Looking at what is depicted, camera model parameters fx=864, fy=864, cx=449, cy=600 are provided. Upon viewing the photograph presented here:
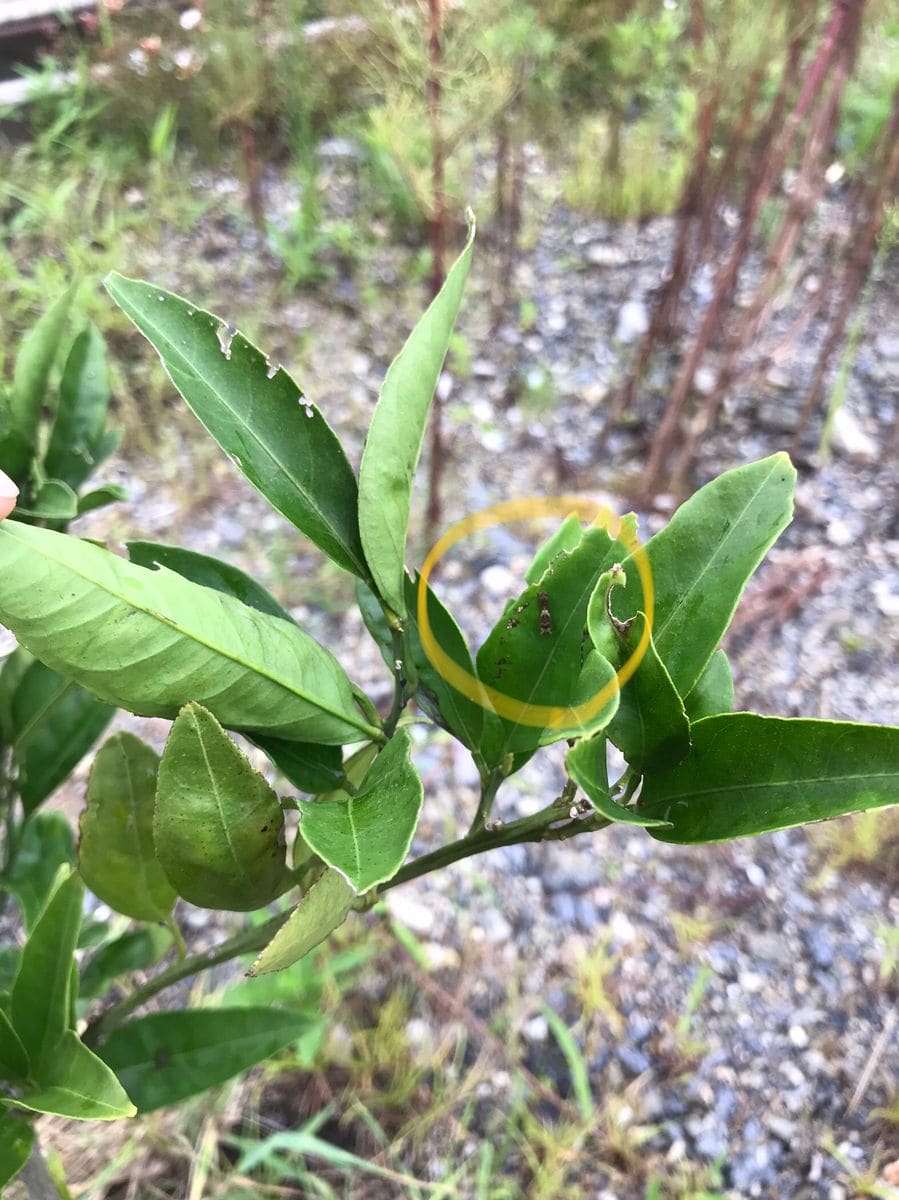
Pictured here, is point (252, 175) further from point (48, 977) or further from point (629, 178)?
point (48, 977)

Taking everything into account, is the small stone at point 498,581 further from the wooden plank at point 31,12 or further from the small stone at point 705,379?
the wooden plank at point 31,12

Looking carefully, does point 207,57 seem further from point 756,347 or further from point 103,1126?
point 103,1126

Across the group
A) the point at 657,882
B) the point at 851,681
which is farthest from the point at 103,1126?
the point at 851,681

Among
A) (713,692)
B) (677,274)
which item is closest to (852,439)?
(677,274)

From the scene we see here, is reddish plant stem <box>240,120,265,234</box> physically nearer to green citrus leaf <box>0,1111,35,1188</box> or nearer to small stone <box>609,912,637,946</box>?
small stone <box>609,912,637,946</box>

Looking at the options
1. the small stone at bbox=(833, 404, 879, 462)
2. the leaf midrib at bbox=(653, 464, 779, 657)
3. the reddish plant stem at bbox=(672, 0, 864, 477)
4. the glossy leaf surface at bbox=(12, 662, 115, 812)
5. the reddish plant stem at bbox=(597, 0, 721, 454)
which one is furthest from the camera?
the small stone at bbox=(833, 404, 879, 462)

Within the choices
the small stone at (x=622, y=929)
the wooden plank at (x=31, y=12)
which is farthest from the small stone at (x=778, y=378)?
the wooden plank at (x=31, y=12)

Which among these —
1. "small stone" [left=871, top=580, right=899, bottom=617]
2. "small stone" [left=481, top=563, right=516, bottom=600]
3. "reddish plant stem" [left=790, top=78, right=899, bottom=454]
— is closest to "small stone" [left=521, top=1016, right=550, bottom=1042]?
"small stone" [left=481, top=563, right=516, bottom=600]
